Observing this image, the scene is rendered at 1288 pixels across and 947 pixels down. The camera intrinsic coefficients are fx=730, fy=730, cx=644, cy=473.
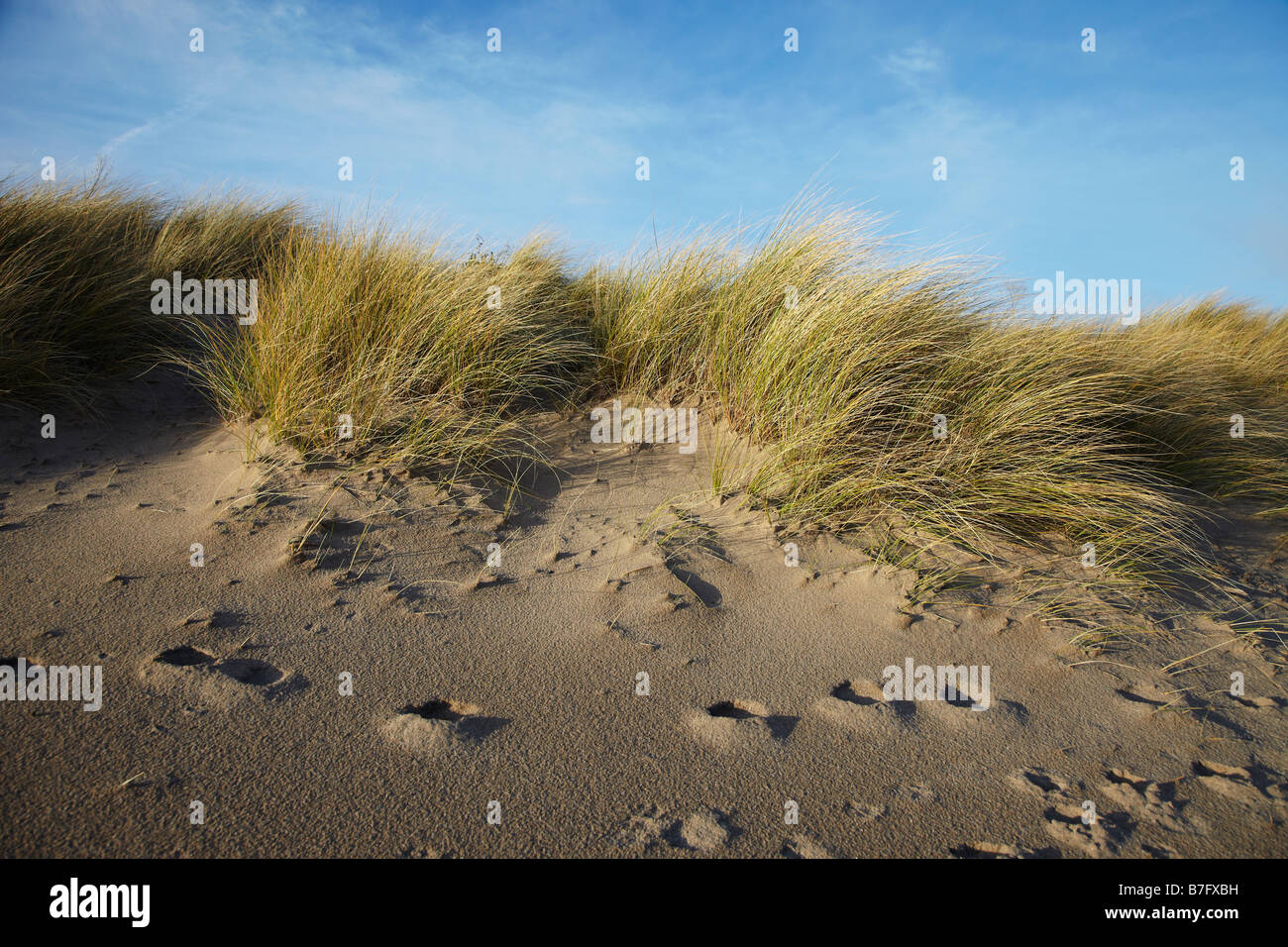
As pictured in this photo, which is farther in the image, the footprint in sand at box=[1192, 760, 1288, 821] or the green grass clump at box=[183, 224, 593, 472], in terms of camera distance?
the green grass clump at box=[183, 224, 593, 472]

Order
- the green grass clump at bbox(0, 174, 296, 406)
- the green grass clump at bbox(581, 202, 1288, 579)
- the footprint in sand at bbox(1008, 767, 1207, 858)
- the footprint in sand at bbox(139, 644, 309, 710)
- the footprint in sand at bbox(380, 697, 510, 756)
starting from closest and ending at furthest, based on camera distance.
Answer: the footprint in sand at bbox(1008, 767, 1207, 858), the footprint in sand at bbox(380, 697, 510, 756), the footprint in sand at bbox(139, 644, 309, 710), the green grass clump at bbox(581, 202, 1288, 579), the green grass clump at bbox(0, 174, 296, 406)

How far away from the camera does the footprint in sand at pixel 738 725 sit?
2273 millimetres

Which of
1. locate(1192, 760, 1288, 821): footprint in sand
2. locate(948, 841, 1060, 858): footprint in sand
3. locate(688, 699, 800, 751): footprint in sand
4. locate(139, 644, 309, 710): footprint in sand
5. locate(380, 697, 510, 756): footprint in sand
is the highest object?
locate(139, 644, 309, 710): footprint in sand

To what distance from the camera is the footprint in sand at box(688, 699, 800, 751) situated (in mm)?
2273

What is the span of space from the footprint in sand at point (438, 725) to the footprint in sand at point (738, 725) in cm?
63

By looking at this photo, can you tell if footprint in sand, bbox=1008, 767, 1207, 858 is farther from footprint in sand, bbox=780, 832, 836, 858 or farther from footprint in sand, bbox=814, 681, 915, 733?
footprint in sand, bbox=780, 832, 836, 858

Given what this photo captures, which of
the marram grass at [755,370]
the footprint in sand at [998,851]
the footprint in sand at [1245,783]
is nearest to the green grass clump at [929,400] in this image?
the marram grass at [755,370]

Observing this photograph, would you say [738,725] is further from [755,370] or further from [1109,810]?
[755,370]

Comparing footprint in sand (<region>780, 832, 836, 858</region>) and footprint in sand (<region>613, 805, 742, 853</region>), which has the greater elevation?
footprint in sand (<region>613, 805, 742, 853</region>)

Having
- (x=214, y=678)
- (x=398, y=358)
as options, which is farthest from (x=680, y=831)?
(x=398, y=358)

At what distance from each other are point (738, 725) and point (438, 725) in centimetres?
94

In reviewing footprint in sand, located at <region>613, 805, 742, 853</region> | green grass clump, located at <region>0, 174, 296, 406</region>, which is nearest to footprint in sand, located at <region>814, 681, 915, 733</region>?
footprint in sand, located at <region>613, 805, 742, 853</region>

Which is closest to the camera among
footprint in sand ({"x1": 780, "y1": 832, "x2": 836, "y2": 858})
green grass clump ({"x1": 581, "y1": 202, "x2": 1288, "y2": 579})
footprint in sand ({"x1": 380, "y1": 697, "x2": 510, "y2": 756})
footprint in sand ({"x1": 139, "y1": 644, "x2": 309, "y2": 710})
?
footprint in sand ({"x1": 780, "y1": 832, "x2": 836, "y2": 858})
